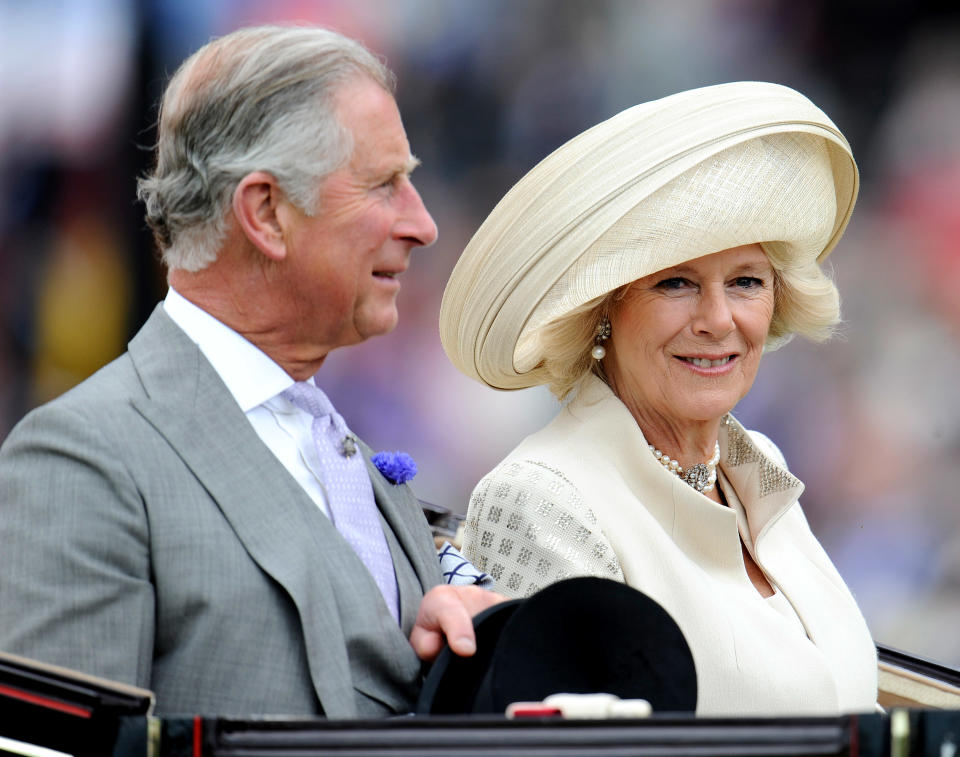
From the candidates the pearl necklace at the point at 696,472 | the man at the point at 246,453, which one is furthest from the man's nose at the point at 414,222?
the pearl necklace at the point at 696,472

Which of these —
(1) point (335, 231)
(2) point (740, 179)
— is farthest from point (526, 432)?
(1) point (335, 231)

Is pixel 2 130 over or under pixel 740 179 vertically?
over

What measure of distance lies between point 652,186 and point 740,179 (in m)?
0.19

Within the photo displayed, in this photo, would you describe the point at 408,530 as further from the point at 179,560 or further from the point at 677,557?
the point at 677,557

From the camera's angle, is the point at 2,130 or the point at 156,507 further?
the point at 2,130

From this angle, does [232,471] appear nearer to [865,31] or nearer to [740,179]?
[740,179]

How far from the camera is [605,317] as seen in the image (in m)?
2.73

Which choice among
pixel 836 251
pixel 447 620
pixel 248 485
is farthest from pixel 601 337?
pixel 836 251

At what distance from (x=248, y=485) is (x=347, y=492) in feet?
0.72

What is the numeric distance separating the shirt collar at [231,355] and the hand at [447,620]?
0.37 metres

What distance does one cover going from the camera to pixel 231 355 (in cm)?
175

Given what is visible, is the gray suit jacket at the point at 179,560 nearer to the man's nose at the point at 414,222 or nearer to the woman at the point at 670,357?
the man's nose at the point at 414,222

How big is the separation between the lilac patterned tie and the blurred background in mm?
2564

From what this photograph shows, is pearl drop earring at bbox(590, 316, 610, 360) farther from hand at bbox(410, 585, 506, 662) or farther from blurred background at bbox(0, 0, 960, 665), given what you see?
blurred background at bbox(0, 0, 960, 665)
